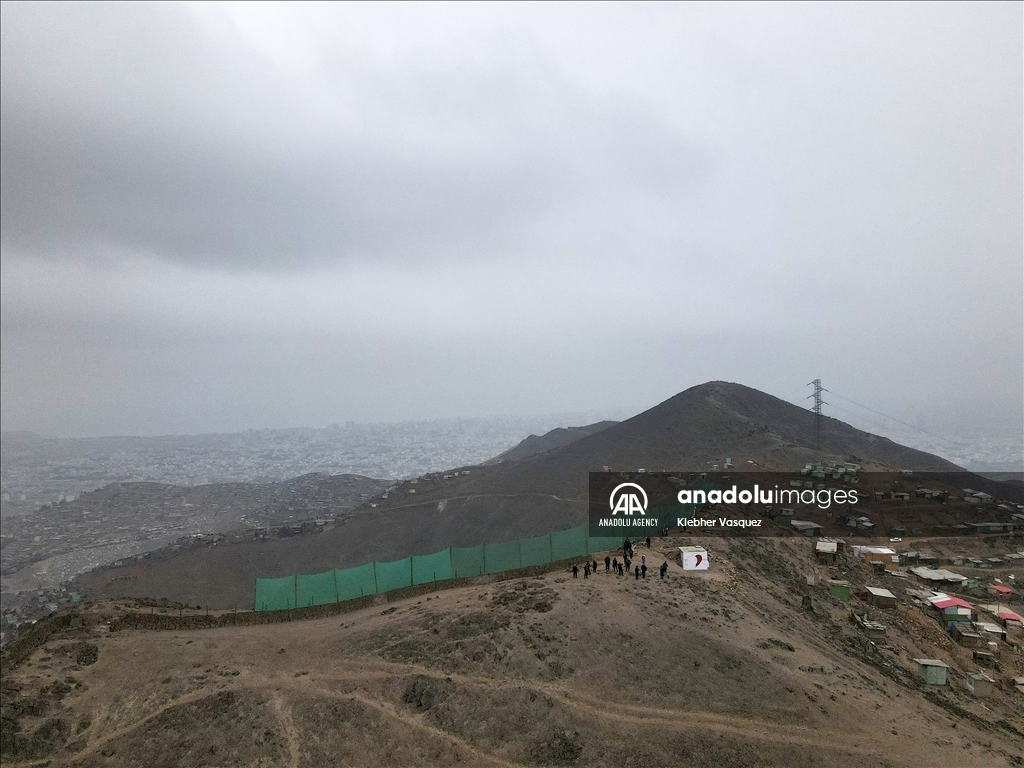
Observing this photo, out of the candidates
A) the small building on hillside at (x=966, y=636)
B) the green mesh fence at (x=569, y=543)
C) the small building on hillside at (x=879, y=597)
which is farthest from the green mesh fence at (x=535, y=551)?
the small building on hillside at (x=966, y=636)

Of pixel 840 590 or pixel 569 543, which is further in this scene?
pixel 840 590

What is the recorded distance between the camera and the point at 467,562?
31125 mm

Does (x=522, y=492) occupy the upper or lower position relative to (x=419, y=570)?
lower

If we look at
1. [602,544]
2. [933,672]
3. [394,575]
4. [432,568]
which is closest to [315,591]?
[394,575]

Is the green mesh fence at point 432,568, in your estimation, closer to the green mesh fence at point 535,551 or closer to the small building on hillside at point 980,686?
the green mesh fence at point 535,551

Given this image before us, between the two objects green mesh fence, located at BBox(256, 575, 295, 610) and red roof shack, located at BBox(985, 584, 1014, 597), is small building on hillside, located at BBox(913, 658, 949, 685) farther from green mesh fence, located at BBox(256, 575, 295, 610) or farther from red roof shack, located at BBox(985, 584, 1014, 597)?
green mesh fence, located at BBox(256, 575, 295, 610)

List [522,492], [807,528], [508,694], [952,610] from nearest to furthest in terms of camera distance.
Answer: [508,694]
[952,610]
[807,528]
[522,492]

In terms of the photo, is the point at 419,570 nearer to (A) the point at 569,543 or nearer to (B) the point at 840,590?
(A) the point at 569,543

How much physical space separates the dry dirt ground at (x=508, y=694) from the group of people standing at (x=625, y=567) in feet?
4.56

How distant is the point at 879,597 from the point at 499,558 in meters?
24.4

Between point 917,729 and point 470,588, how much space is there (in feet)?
64.7

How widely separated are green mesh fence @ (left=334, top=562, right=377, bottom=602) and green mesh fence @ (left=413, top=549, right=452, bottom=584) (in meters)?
2.40

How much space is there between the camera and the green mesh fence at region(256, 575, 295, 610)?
28.1 metres

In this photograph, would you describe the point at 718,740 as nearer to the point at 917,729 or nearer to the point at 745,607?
the point at 917,729
